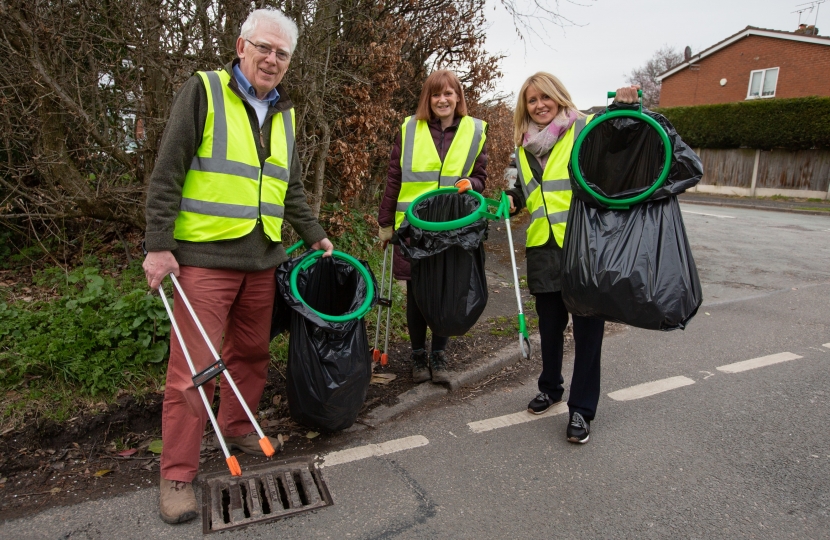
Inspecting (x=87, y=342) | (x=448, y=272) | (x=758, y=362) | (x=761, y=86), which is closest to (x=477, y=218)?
(x=448, y=272)

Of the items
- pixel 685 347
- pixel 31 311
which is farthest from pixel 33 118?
pixel 685 347

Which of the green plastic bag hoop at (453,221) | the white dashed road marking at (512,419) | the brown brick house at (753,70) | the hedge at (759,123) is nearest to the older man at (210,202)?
the green plastic bag hoop at (453,221)

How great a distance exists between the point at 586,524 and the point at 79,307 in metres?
3.07

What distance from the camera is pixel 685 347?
14.7ft

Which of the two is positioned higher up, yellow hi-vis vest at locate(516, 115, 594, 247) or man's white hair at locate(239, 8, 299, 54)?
man's white hair at locate(239, 8, 299, 54)

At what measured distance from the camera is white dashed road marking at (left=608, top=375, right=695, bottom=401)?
11.7 ft

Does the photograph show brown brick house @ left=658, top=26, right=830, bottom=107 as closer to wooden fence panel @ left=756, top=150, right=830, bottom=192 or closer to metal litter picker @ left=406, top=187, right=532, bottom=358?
wooden fence panel @ left=756, top=150, right=830, bottom=192

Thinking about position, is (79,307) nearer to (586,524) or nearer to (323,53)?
(323,53)

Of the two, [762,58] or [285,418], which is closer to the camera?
[285,418]

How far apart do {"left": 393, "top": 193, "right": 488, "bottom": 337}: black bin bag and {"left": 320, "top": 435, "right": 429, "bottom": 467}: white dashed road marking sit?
0.59m

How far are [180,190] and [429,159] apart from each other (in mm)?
1527

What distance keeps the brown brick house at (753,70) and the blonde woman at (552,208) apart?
75.6 ft

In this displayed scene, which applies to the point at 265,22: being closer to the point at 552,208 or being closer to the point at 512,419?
the point at 552,208

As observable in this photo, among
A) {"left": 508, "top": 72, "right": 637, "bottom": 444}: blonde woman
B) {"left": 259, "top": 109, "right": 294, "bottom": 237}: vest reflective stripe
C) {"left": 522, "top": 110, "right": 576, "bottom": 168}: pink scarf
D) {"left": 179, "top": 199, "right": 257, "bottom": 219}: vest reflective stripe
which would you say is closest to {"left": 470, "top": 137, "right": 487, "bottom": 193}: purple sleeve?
{"left": 508, "top": 72, "right": 637, "bottom": 444}: blonde woman
